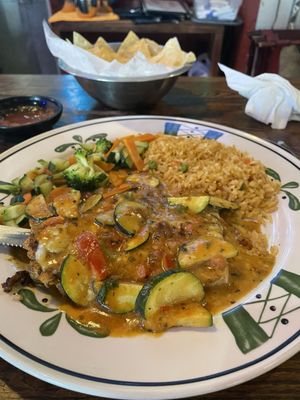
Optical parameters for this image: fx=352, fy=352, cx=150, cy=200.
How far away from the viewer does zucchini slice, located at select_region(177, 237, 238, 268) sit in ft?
4.71

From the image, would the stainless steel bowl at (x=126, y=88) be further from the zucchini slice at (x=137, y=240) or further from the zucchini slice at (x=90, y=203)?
the zucchini slice at (x=137, y=240)

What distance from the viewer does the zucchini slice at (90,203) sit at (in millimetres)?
1718

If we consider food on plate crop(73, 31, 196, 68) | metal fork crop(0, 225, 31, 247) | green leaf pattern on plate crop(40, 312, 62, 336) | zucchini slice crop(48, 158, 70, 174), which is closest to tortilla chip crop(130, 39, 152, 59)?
food on plate crop(73, 31, 196, 68)

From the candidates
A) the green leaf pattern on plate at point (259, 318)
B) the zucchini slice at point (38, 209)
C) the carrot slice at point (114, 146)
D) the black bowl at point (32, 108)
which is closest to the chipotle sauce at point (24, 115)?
the black bowl at point (32, 108)

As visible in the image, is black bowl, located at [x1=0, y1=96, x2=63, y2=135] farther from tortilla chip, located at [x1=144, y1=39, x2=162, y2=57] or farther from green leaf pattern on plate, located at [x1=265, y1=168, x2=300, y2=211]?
green leaf pattern on plate, located at [x1=265, y1=168, x2=300, y2=211]

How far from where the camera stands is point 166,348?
1.15 metres

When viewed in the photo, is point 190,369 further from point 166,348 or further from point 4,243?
point 4,243

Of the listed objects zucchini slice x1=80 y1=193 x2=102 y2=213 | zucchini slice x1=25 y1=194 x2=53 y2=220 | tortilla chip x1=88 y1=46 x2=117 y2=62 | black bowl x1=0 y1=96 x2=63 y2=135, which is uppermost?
tortilla chip x1=88 y1=46 x2=117 y2=62

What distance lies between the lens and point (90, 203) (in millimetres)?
1747

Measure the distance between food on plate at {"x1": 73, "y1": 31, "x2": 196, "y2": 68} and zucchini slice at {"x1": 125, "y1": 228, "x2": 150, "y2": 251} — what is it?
164 centimetres

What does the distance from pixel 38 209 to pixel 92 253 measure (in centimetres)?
46

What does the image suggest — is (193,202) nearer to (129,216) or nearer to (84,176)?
(129,216)

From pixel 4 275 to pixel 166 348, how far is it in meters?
0.72

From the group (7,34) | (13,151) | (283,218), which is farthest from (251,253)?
(7,34)
